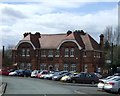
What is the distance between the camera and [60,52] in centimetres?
9056

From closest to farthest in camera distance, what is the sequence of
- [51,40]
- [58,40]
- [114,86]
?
[114,86], [58,40], [51,40]

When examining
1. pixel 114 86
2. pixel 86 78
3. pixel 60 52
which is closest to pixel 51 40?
pixel 60 52

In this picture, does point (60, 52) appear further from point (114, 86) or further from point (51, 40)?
point (114, 86)

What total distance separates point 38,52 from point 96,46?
15611 millimetres

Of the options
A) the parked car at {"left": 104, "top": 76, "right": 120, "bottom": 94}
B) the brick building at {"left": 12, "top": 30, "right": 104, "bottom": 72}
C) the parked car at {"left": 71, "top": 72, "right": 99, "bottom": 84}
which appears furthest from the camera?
the brick building at {"left": 12, "top": 30, "right": 104, "bottom": 72}

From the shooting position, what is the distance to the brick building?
287ft

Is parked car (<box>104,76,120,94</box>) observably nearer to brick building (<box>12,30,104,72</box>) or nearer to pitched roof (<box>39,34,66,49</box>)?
brick building (<box>12,30,104,72</box>)

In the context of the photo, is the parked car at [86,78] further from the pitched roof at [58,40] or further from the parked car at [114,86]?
the pitched roof at [58,40]

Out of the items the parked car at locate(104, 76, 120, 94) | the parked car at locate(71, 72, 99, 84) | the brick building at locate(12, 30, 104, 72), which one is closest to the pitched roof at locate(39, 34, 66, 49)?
the brick building at locate(12, 30, 104, 72)

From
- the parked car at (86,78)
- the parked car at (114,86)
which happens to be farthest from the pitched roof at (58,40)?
the parked car at (114,86)

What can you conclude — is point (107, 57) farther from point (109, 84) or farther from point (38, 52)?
point (109, 84)

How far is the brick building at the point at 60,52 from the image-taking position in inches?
3445

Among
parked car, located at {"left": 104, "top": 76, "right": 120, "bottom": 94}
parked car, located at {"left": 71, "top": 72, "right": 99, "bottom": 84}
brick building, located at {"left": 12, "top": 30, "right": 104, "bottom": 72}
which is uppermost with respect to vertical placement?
brick building, located at {"left": 12, "top": 30, "right": 104, "bottom": 72}

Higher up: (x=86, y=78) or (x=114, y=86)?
(x=86, y=78)
